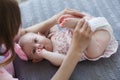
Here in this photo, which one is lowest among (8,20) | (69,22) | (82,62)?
(82,62)

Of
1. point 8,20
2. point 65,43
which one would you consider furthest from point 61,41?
point 8,20

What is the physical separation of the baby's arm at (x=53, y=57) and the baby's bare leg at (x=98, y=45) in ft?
0.38

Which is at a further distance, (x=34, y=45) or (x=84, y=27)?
(x=34, y=45)

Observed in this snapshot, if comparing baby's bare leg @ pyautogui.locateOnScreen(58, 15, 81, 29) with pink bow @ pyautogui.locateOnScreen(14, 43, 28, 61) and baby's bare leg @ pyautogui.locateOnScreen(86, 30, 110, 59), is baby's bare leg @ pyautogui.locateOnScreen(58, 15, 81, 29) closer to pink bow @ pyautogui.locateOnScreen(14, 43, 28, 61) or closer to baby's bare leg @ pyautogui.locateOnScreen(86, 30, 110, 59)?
baby's bare leg @ pyautogui.locateOnScreen(86, 30, 110, 59)

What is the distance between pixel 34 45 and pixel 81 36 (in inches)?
11.2

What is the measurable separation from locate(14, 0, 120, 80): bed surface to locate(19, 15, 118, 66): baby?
0.03m

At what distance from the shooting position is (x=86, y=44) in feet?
3.45

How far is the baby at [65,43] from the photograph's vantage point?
114 centimetres

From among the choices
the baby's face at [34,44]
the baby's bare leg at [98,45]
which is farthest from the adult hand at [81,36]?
the baby's face at [34,44]

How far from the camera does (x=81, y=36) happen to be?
1.02 meters

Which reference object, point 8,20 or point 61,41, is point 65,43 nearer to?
point 61,41

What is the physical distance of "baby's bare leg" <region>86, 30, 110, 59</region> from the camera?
1136 mm

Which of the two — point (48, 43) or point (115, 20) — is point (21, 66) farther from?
point (115, 20)

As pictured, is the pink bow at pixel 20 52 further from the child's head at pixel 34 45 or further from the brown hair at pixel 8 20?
the brown hair at pixel 8 20
